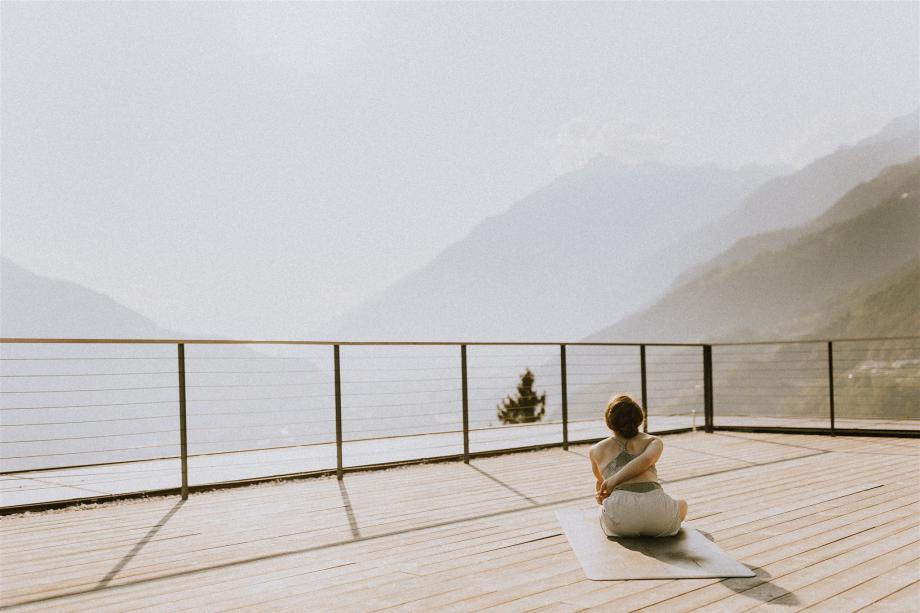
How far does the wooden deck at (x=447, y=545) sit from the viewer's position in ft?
7.29

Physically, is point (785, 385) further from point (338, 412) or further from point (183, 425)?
point (183, 425)

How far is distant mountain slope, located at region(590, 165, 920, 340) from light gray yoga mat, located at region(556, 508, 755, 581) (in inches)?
2404

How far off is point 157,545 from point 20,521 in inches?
42.5

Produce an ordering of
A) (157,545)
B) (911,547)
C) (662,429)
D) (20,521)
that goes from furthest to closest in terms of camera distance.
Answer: (662,429), (20,521), (157,545), (911,547)

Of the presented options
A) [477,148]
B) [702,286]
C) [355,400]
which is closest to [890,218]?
[702,286]

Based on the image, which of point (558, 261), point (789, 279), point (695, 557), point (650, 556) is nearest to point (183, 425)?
point (650, 556)

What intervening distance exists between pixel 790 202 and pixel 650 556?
9112 cm

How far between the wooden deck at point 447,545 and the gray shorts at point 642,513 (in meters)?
0.23

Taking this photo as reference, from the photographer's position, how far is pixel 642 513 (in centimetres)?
279

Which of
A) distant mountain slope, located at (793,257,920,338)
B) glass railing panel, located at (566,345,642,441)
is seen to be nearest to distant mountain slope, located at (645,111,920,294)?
distant mountain slope, located at (793,257,920,338)

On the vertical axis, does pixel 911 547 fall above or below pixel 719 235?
below

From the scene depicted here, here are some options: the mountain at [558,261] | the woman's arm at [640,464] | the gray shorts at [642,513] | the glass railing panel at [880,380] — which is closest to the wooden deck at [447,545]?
the gray shorts at [642,513]

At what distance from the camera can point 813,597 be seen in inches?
83.8

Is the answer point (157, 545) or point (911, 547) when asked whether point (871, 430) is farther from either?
point (157, 545)
